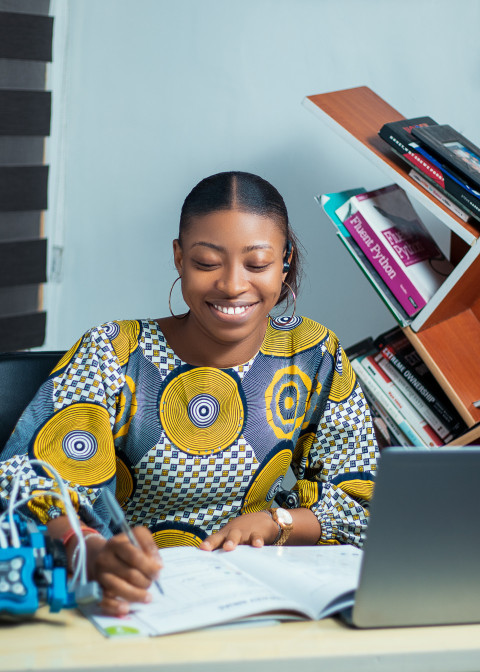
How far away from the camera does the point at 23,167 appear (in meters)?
2.26

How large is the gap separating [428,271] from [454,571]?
1154mm

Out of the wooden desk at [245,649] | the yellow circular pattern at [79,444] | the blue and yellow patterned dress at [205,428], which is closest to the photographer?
the wooden desk at [245,649]

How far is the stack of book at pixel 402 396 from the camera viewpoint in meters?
1.93

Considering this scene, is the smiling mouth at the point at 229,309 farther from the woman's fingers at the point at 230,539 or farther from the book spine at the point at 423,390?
the book spine at the point at 423,390

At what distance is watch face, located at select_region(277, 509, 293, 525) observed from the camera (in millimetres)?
1315

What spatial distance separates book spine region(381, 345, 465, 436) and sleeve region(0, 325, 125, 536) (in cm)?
84

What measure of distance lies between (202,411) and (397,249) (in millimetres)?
737

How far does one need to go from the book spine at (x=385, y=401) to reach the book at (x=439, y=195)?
1.52 ft

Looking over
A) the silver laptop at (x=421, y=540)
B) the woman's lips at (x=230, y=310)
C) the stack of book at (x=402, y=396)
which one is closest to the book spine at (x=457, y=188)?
the stack of book at (x=402, y=396)

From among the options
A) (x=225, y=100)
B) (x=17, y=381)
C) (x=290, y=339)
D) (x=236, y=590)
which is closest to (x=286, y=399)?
(x=290, y=339)

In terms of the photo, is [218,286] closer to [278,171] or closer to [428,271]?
[428,271]

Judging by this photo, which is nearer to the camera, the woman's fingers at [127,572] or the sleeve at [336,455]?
the woman's fingers at [127,572]

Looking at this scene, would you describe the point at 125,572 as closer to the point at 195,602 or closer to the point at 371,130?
the point at 195,602

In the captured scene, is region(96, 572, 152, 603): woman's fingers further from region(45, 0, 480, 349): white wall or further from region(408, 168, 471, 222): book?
region(45, 0, 480, 349): white wall
